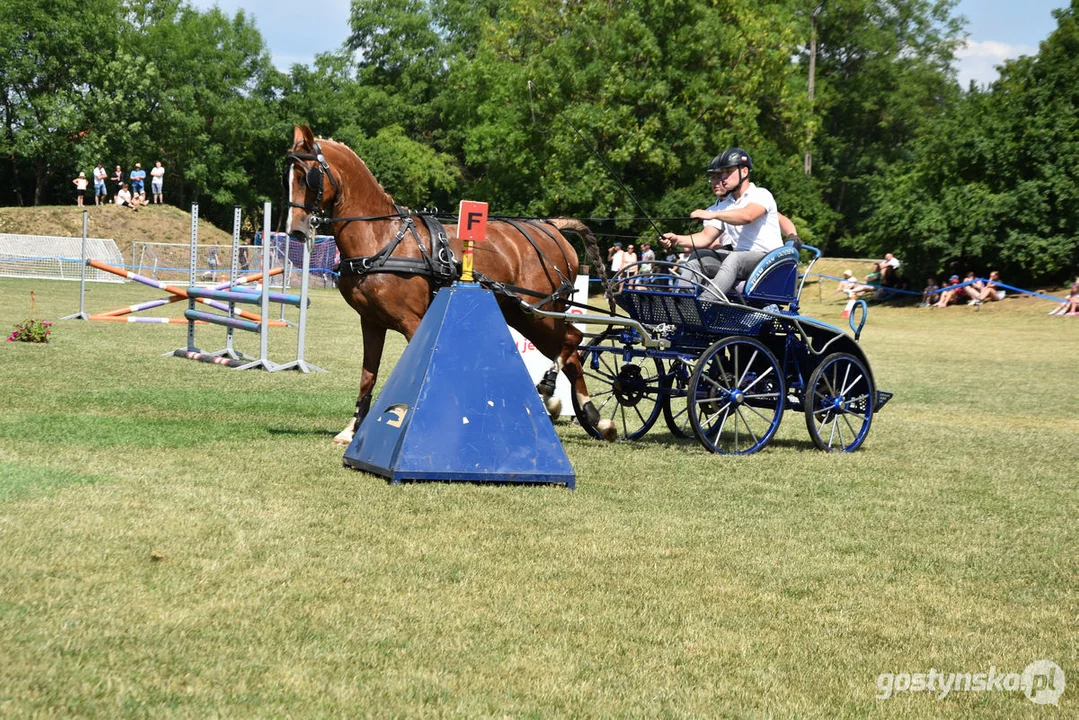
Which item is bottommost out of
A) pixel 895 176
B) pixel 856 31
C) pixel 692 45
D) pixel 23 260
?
pixel 23 260

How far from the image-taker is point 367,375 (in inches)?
379

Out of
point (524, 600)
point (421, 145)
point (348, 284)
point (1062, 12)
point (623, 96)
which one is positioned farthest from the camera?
point (421, 145)

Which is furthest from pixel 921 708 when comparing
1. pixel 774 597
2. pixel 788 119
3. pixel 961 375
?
pixel 788 119

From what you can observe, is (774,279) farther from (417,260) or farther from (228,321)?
(228,321)

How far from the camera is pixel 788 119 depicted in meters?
51.8

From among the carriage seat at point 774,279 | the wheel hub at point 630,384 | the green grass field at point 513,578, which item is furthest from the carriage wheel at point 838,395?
the wheel hub at point 630,384

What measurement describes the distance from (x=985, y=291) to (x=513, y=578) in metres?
37.4

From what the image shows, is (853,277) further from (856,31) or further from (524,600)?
(524,600)

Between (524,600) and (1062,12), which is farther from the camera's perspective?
(1062,12)

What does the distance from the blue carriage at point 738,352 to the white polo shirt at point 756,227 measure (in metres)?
0.17

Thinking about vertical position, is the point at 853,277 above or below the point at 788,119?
below

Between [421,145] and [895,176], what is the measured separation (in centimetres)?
2615

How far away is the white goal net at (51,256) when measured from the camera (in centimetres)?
4588

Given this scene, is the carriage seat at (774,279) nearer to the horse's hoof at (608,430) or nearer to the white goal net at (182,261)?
the horse's hoof at (608,430)
